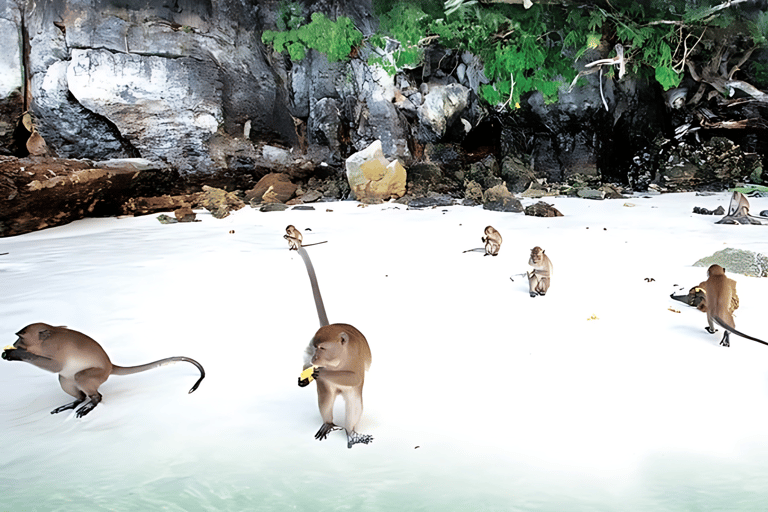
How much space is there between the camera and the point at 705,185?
11.9 meters

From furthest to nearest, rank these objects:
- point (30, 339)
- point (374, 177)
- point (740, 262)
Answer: point (374, 177), point (740, 262), point (30, 339)

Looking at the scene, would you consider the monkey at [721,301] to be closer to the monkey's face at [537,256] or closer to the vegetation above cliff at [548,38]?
the monkey's face at [537,256]

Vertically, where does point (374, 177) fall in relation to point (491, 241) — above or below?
above

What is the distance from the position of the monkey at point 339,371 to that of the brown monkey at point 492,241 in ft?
10.8

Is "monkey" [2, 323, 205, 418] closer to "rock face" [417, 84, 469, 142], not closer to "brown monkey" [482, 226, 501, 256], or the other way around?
"brown monkey" [482, 226, 501, 256]

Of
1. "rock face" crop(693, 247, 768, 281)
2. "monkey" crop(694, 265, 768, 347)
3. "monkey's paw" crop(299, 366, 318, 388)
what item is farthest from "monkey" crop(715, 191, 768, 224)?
"monkey's paw" crop(299, 366, 318, 388)

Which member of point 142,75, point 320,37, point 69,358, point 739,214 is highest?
point 320,37

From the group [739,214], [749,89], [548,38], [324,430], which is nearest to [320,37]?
[548,38]

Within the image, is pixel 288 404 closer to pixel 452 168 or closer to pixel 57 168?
pixel 57 168

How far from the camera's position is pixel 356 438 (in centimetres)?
200

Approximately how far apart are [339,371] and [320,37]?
1169 centimetres

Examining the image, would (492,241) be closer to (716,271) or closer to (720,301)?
(716,271)

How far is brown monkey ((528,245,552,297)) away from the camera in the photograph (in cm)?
391

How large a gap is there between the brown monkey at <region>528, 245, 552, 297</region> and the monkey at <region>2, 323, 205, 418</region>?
2521 mm
